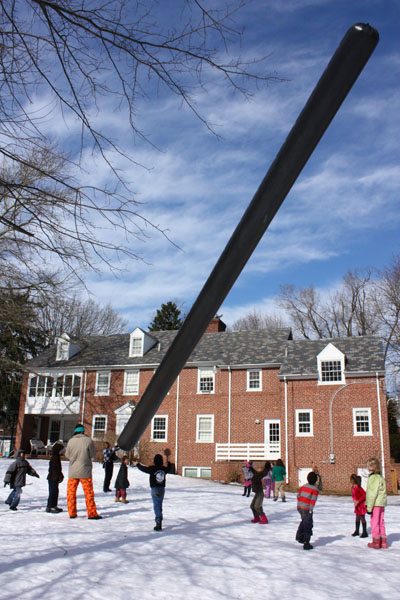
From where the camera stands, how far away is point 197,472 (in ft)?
104

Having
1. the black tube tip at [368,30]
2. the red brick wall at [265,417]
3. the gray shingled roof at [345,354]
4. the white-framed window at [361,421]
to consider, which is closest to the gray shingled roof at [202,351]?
the red brick wall at [265,417]

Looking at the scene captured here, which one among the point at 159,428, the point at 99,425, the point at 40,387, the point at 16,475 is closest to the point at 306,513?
the point at 16,475

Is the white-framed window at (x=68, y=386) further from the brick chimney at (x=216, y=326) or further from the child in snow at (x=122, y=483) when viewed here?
the child in snow at (x=122, y=483)

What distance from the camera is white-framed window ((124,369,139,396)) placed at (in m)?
35.5

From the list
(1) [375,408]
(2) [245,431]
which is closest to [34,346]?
(2) [245,431]

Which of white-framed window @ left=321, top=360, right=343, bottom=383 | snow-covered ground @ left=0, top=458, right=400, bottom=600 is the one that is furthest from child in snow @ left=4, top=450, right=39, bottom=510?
white-framed window @ left=321, top=360, right=343, bottom=383

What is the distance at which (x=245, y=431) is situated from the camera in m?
31.4

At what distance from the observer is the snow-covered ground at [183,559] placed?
6262 mm

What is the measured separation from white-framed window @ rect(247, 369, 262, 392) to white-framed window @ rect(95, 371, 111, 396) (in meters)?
10.3

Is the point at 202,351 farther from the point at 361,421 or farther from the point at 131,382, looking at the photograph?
the point at 361,421

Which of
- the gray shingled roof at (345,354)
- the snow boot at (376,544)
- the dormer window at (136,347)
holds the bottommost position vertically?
the snow boot at (376,544)

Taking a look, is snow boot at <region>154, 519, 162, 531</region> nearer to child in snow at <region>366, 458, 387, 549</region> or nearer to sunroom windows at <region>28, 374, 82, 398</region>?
child in snow at <region>366, 458, 387, 549</region>

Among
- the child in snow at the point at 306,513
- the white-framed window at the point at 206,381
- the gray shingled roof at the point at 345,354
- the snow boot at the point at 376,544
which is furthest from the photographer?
the white-framed window at the point at 206,381

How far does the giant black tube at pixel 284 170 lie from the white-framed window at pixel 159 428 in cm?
3218
